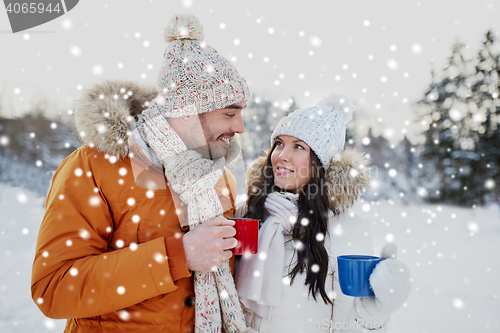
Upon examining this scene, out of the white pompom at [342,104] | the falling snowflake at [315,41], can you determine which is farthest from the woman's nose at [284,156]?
Answer: the falling snowflake at [315,41]

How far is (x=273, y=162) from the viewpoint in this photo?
8.43 ft

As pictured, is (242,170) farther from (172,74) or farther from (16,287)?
(16,287)

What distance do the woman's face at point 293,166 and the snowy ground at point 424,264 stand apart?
119 inches

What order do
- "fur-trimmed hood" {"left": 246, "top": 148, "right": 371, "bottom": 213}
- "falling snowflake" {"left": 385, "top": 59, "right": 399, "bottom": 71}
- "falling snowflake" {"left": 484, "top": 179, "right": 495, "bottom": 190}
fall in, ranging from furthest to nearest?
"falling snowflake" {"left": 484, "top": 179, "right": 495, "bottom": 190} < "falling snowflake" {"left": 385, "top": 59, "right": 399, "bottom": 71} < "fur-trimmed hood" {"left": 246, "top": 148, "right": 371, "bottom": 213}

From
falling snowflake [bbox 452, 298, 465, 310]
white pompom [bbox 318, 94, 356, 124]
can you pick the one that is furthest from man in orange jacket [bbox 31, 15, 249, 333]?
falling snowflake [bbox 452, 298, 465, 310]

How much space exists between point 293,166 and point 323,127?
41 cm

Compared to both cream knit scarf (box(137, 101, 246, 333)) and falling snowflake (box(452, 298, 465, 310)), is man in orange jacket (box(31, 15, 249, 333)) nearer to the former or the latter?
cream knit scarf (box(137, 101, 246, 333))

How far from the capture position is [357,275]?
158 centimetres

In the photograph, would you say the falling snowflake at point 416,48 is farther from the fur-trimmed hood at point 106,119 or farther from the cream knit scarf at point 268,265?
the fur-trimmed hood at point 106,119

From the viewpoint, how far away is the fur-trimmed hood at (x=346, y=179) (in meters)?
2.24

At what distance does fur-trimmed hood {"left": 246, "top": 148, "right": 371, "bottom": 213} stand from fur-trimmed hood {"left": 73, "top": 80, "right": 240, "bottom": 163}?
1.44 metres

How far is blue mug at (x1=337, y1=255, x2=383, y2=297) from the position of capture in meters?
1.57

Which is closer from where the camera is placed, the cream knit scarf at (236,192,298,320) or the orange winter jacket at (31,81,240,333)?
the orange winter jacket at (31,81,240,333)

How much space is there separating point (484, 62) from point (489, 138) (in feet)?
13.0
